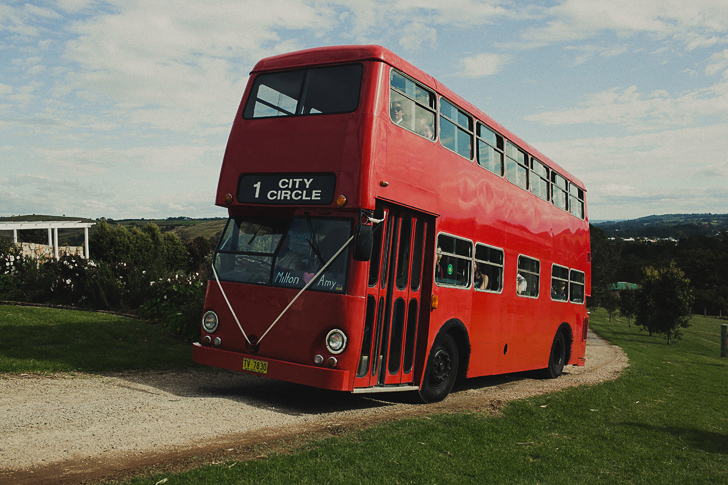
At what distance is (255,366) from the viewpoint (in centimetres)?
812

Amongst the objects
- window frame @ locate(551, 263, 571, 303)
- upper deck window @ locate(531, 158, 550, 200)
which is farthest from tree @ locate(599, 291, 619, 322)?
upper deck window @ locate(531, 158, 550, 200)

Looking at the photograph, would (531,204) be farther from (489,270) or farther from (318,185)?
(318,185)

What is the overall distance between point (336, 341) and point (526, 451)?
255cm

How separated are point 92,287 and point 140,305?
1523 mm

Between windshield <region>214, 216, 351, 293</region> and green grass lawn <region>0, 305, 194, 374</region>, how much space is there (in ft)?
11.5

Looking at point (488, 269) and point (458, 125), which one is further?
point (488, 269)

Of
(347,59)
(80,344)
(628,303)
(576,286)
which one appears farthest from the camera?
(628,303)

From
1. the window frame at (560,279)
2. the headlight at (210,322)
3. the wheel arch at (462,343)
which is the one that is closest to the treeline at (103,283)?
the headlight at (210,322)

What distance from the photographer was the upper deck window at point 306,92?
838cm

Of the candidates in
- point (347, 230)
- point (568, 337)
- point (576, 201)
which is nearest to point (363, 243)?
point (347, 230)

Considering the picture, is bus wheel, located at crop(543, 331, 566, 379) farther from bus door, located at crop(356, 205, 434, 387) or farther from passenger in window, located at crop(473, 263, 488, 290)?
bus door, located at crop(356, 205, 434, 387)

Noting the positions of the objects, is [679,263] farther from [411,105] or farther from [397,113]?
[397,113]

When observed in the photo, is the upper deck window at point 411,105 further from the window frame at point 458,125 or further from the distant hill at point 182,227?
the distant hill at point 182,227

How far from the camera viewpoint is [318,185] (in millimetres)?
8156
